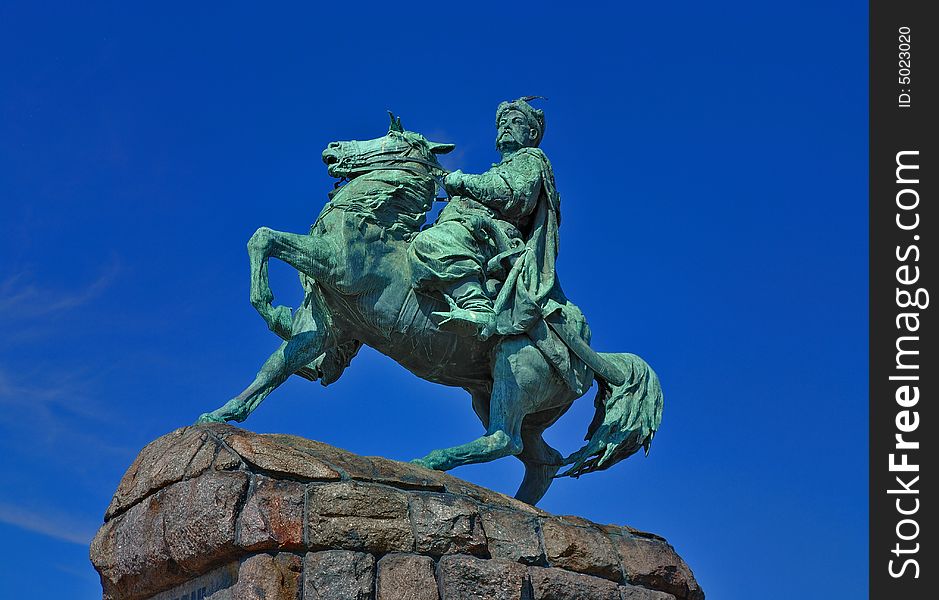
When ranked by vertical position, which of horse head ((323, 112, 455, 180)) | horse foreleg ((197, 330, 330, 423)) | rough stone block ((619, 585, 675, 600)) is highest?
horse head ((323, 112, 455, 180))

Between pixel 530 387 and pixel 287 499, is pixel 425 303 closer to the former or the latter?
pixel 530 387

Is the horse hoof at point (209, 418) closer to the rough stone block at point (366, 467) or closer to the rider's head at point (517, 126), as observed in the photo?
the rough stone block at point (366, 467)

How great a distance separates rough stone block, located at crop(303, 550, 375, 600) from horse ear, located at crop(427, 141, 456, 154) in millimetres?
3492

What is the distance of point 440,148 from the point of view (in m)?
9.68

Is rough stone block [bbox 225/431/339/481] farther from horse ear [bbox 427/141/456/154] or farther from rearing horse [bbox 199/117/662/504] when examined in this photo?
horse ear [bbox 427/141/456/154]

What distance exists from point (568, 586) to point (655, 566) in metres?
0.74

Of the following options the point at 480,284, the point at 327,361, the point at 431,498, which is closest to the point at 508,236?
the point at 480,284

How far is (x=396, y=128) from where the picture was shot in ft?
31.4

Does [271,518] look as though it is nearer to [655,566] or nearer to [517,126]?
[655,566]

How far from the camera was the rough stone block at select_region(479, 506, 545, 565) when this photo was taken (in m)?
7.55

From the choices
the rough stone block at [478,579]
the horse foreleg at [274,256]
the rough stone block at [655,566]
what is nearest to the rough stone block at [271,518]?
the rough stone block at [478,579]

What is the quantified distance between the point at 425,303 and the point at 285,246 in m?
1.03

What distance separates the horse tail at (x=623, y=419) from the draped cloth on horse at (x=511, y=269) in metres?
0.27

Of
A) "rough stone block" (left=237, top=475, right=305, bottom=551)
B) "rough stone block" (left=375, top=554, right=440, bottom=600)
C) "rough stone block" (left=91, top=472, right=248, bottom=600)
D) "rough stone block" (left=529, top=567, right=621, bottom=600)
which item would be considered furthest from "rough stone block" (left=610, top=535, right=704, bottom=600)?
"rough stone block" (left=91, top=472, right=248, bottom=600)
